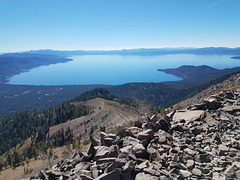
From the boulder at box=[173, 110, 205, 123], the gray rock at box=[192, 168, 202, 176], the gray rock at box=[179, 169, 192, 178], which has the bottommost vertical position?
the gray rock at box=[179, 169, 192, 178]

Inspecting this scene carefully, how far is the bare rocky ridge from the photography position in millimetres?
7242

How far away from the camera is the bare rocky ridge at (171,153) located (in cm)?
724

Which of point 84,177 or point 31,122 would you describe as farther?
point 31,122

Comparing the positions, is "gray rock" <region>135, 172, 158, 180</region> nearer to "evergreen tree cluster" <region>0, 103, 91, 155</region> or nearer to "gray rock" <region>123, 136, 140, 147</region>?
"gray rock" <region>123, 136, 140, 147</region>

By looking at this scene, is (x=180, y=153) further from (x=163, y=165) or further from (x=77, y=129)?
(x=77, y=129)

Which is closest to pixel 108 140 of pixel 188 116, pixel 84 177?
pixel 84 177

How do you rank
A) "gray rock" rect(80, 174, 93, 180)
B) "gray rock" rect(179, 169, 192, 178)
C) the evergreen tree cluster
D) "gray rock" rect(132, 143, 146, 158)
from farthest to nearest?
the evergreen tree cluster < "gray rock" rect(132, 143, 146, 158) < "gray rock" rect(80, 174, 93, 180) < "gray rock" rect(179, 169, 192, 178)

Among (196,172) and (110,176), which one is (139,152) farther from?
(196,172)

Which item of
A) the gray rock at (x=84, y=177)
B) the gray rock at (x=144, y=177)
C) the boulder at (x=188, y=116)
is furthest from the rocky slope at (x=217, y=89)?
the gray rock at (x=84, y=177)

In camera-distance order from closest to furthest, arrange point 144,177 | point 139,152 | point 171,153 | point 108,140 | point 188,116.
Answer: point 144,177
point 171,153
point 139,152
point 108,140
point 188,116

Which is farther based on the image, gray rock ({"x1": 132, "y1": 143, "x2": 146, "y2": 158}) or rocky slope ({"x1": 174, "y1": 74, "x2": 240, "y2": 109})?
rocky slope ({"x1": 174, "y1": 74, "x2": 240, "y2": 109})

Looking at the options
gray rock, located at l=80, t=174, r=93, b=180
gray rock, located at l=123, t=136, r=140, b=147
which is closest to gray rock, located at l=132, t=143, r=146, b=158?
gray rock, located at l=123, t=136, r=140, b=147

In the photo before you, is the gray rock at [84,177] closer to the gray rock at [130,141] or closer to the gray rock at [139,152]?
the gray rock at [139,152]

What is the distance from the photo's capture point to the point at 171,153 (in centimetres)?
856
